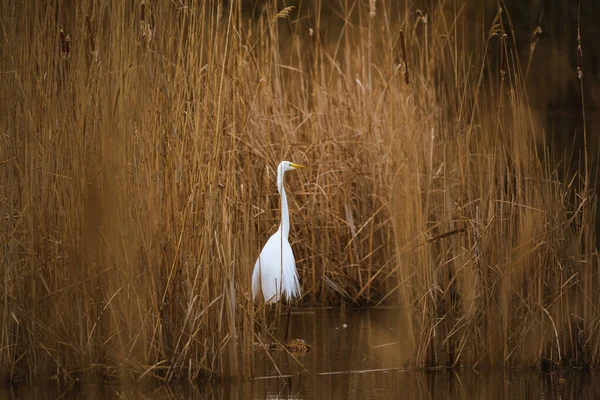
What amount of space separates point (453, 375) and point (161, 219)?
136cm

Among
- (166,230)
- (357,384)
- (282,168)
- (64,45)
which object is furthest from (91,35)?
(282,168)

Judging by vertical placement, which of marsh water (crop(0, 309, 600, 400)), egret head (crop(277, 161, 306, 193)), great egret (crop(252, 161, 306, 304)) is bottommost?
marsh water (crop(0, 309, 600, 400))

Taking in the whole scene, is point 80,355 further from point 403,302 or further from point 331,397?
point 403,302

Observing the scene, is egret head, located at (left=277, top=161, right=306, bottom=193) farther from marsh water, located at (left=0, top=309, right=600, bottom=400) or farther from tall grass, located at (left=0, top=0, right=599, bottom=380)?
tall grass, located at (left=0, top=0, right=599, bottom=380)

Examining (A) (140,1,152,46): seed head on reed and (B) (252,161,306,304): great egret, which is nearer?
(A) (140,1,152,46): seed head on reed

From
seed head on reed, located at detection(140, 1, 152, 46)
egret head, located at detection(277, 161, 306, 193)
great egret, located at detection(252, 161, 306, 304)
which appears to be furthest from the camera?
egret head, located at detection(277, 161, 306, 193)

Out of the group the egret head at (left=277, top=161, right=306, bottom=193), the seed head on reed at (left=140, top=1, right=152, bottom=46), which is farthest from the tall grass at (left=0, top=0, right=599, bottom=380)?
the egret head at (left=277, top=161, right=306, bottom=193)

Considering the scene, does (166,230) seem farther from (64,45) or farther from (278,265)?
(278,265)

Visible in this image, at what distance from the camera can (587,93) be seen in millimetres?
10766

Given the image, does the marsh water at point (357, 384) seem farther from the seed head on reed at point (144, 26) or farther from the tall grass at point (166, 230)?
the seed head on reed at point (144, 26)

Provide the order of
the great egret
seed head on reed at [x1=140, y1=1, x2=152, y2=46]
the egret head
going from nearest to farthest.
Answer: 1. seed head on reed at [x1=140, y1=1, x2=152, y2=46]
2. the great egret
3. the egret head

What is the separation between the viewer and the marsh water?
4102mm

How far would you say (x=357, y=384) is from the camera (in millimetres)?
4332

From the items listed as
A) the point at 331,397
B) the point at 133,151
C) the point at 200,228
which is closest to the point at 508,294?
the point at 331,397
